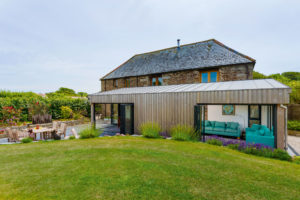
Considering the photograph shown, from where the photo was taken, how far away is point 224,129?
29.9 ft

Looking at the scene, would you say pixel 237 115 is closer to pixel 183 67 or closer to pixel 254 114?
pixel 254 114

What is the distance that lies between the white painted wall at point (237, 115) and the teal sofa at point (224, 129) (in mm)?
1171

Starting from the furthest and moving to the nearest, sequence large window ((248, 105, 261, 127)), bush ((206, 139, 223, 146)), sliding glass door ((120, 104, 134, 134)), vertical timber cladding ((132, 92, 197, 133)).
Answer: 1. large window ((248, 105, 261, 127))
2. sliding glass door ((120, 104, 134, 134))
3. vertical timber cladding ((132, 92, 197, 133))
4. bush ((206, 139, 223, 146))

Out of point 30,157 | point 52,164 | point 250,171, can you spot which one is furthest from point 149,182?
point 30,157

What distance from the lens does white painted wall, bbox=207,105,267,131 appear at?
370 inches

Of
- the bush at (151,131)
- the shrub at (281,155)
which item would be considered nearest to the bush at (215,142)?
the shrub at (281,155)

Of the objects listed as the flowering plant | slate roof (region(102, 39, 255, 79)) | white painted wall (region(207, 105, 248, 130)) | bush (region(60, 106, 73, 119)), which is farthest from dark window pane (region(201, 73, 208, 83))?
the flowering plant

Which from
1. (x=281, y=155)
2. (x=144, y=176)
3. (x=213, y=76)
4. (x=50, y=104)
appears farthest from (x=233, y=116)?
(x=50, y=104)

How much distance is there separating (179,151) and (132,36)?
11439mm

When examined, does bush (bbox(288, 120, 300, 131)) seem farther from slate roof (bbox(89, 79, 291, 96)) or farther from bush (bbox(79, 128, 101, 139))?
bush (bbox(79, 128, 101, 139))

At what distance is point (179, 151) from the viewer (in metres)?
4.84

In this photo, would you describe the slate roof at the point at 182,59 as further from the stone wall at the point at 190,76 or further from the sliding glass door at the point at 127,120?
the sliding glass door at the point at 127,120

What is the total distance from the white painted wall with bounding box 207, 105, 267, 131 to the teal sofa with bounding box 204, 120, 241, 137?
117 cm

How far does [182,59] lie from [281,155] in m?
10.7
